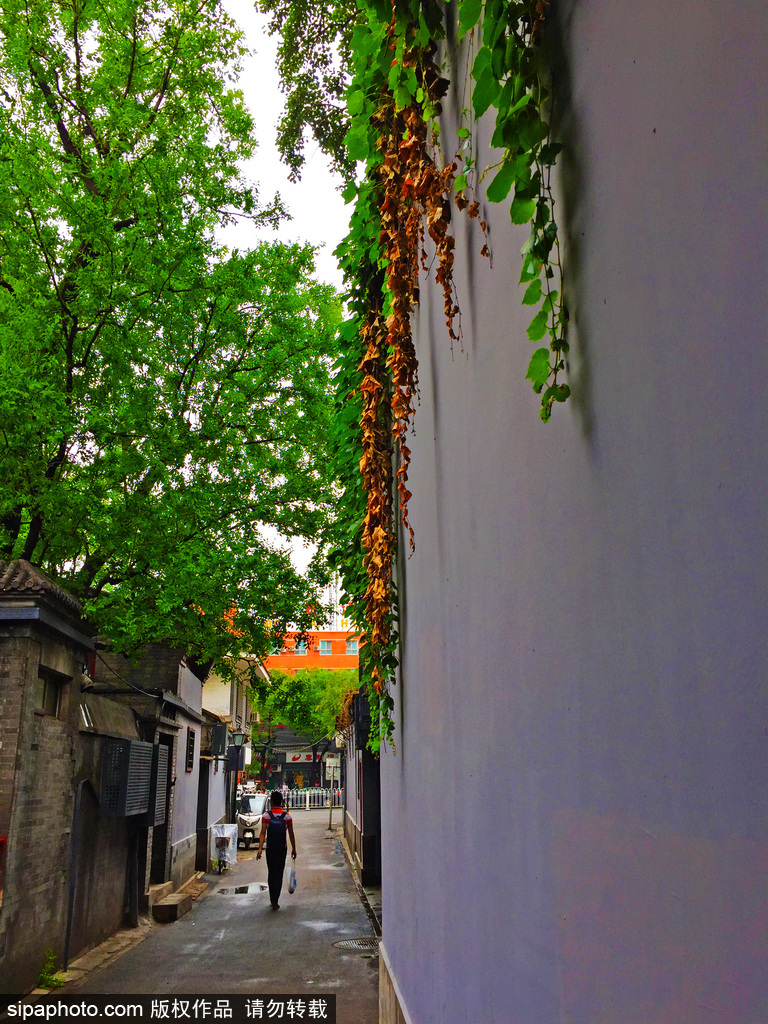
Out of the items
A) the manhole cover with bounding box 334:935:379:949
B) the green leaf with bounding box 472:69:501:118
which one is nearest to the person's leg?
the manhole cover with bounding box 334:935:379:949

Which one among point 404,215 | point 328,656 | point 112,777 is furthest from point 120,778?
point 328,656

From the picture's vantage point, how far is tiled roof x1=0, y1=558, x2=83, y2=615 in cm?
840

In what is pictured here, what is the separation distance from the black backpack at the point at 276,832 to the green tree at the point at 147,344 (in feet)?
10.6

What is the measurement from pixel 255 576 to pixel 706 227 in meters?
12.5

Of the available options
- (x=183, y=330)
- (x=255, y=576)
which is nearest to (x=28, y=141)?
(x=183, y=330)

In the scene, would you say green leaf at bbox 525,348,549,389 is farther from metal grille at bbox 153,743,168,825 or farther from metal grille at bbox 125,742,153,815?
metal grille at bbox 153,743,168,825

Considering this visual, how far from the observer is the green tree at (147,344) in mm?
10641

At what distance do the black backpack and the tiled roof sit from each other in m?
7.08

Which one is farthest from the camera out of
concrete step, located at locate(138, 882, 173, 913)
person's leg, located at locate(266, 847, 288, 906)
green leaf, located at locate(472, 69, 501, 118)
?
person's leg, located at locate(266, 847, 288, 906)

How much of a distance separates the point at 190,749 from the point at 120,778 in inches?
335

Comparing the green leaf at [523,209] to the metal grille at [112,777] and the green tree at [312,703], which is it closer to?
the metal grille at [112,777]

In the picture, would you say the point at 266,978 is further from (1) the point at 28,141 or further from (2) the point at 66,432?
(1) the point at 28,141

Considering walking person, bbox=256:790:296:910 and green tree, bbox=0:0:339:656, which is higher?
green tree, bbox=0:0:339:656

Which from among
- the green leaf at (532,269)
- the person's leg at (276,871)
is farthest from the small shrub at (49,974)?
the green leaf at (532,269)
